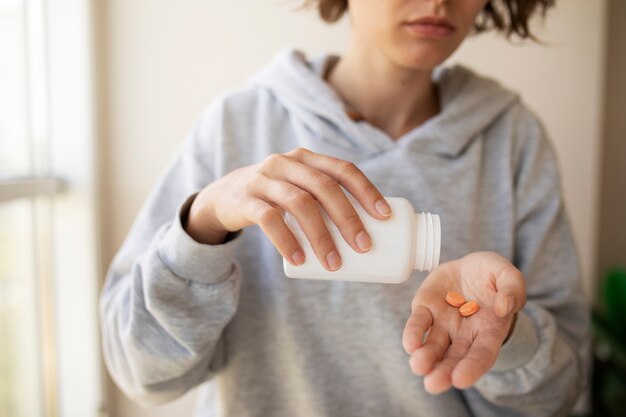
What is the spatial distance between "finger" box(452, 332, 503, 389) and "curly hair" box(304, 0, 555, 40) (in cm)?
51

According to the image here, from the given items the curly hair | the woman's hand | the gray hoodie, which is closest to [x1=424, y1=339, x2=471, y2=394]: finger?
the woman's hand

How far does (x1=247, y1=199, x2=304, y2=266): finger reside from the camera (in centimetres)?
33

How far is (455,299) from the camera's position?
38 centimetres

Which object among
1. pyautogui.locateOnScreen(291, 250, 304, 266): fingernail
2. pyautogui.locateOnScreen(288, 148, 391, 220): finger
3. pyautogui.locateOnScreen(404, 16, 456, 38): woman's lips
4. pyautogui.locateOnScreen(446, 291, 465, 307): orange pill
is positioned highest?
pyautogui.locateOnScreen(404, 16, 456, 38): woman's lips

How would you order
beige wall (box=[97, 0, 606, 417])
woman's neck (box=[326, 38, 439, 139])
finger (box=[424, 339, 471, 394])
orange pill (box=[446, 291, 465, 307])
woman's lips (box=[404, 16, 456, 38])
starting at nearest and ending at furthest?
finger (box=[424, 339, 471, 394])
orange pill (box=[446, 291, 465, 307])
woman's lips (box=[404, 16, 456, 38])
woman's neck (box=[326, 38, 439, 139])
beige wall (box=[97, 0, 606, 417])

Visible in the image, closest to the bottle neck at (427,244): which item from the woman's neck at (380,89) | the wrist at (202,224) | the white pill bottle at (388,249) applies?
the white pill bottle at (388,249)

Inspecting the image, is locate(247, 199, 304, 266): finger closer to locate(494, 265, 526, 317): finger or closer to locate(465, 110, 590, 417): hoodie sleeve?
locate(494, 265, 526, 317): finger

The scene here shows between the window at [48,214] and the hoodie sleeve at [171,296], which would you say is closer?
the hoodie sleeve at [171,296]

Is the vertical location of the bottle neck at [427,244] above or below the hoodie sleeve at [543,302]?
above

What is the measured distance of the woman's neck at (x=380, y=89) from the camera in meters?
0.62

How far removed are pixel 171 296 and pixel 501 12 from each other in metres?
0.61

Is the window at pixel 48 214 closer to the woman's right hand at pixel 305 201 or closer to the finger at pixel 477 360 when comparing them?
the woman's right hand at pixel 305 201

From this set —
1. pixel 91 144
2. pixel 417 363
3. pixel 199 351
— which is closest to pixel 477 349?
pixel 417 363

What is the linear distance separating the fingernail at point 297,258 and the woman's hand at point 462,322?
0.26ft
